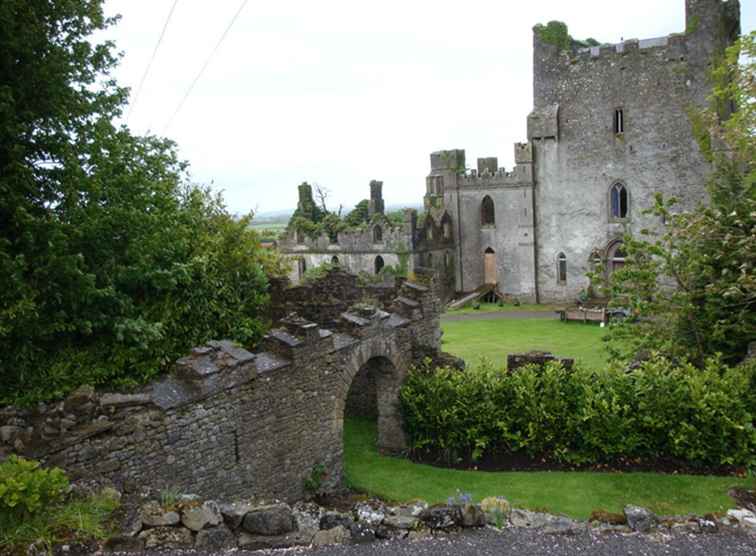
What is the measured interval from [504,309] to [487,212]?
7505mm

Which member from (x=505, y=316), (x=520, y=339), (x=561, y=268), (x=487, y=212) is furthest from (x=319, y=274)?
(x=487, y=212)

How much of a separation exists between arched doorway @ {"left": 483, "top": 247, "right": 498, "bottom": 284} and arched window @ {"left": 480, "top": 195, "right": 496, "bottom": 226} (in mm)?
1690

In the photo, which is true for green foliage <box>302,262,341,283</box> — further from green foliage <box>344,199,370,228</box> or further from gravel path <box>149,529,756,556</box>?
green foliage <box>344,199,370,228</box>

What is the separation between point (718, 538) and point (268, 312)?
1237 centimetres

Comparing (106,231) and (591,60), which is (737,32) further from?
(106,231)

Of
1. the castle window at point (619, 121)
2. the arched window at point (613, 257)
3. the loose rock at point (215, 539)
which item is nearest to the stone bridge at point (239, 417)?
the loose rock at point (215, 539)

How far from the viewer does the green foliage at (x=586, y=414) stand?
13.9m

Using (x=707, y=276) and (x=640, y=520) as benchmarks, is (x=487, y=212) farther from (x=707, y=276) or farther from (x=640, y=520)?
(x=640, y=520)

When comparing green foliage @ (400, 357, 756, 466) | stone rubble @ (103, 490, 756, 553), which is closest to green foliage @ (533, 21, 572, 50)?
green foliage @ (400, 357, 756, 466)

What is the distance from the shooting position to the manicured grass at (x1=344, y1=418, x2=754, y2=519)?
40.6ft

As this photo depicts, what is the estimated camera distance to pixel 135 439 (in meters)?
9.67

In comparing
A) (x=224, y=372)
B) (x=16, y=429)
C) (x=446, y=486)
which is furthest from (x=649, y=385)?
(x=16, y=429)

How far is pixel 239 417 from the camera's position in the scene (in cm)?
1134

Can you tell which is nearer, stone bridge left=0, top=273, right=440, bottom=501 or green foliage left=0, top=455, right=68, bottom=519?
green foliage left=0, top=455, right=68, bottom=519
